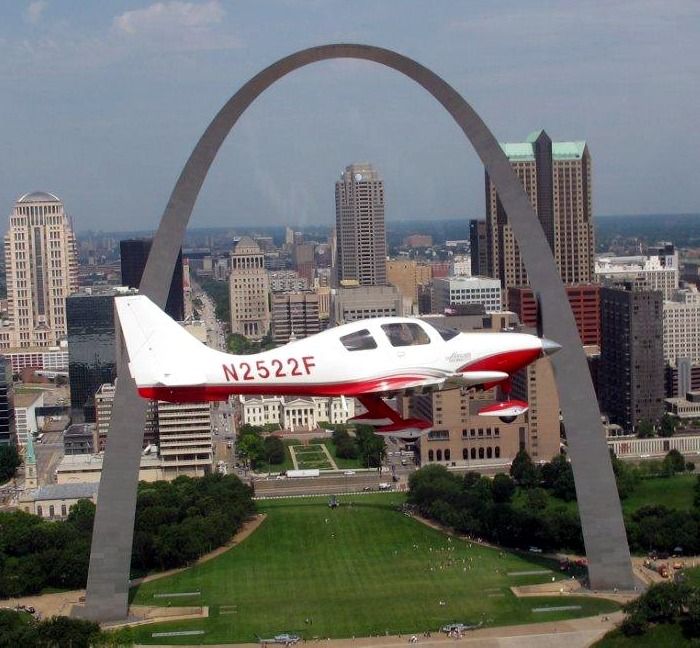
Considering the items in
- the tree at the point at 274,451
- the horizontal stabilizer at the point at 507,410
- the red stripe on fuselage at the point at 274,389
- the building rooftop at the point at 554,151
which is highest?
the building rooftop at the point at 554,151

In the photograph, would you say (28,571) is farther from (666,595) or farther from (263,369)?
(263,369)

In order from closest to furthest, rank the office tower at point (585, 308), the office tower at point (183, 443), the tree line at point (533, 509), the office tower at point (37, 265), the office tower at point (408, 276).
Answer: the tree line at point (533, 509) < the office tower at point (183, 443) < the office tower at point (585, 308) < the office tower at point (408, 276) < the office tower at point (37, 265)

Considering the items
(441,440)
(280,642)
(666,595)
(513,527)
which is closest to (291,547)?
(513,527)

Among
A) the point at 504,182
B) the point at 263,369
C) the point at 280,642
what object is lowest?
the point at 280,642

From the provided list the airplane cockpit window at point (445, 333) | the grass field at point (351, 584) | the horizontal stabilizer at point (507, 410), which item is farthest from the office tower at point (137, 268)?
the airplane cockpit window at point (445, 333)

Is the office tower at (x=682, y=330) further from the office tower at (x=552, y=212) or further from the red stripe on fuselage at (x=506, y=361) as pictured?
the red stripe on fuselage at (x=506, y=361)

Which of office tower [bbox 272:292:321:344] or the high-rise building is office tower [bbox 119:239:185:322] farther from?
the high-rise building
